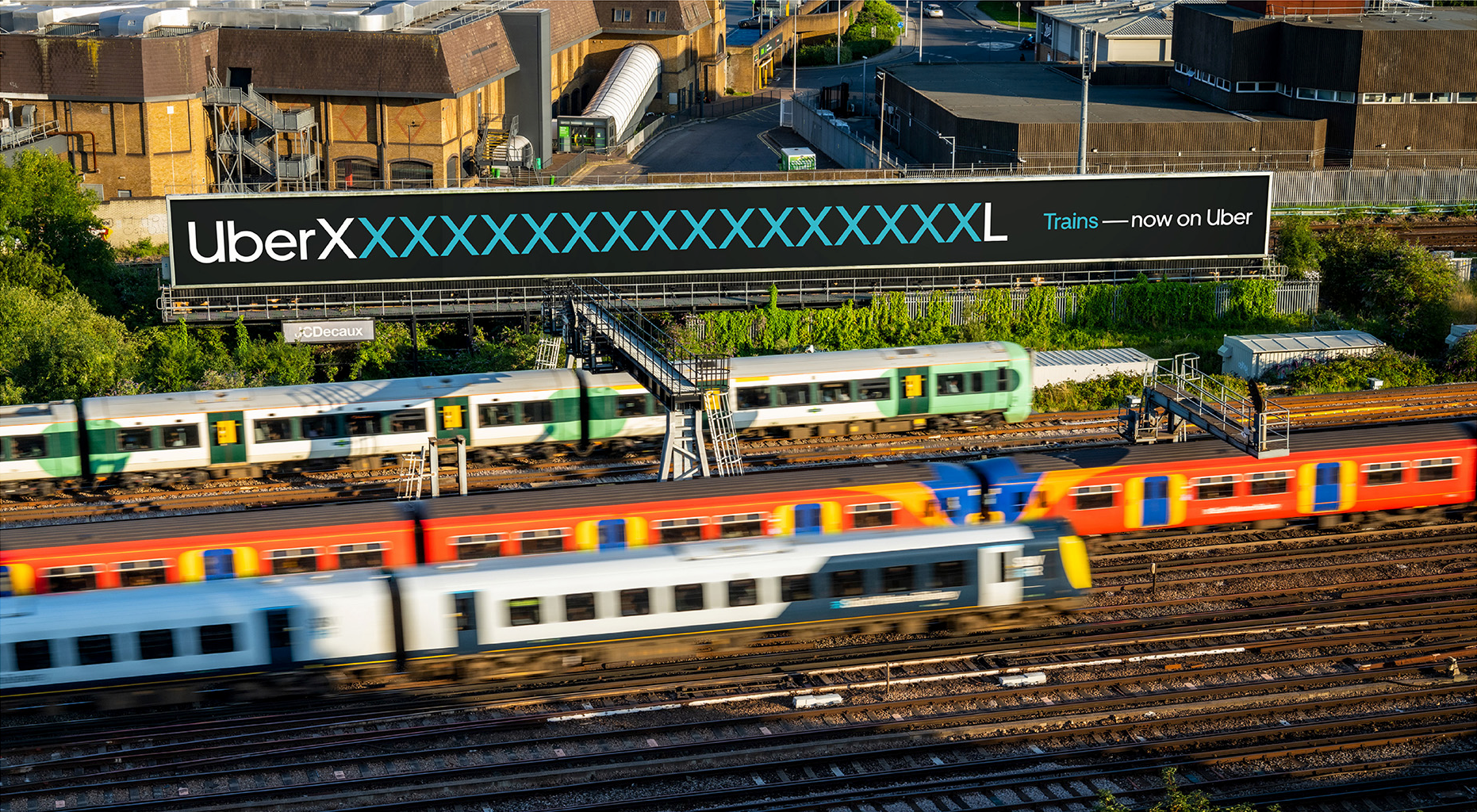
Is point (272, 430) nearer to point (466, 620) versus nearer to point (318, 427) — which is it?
point (318, 427)

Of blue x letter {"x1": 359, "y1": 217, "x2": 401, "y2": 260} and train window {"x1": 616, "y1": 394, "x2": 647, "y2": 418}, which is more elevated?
blue x letter {"x1": 359, "y1": 217, "x2": 401, "y2": 260}

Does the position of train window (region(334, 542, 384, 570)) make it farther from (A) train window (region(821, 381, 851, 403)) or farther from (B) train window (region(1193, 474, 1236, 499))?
(B) train window (region(1193, 474, 1236, 499))

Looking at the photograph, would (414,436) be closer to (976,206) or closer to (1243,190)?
(976,206)

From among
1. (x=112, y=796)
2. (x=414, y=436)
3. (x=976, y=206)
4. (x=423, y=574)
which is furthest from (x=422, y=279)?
(x=112, y=796)

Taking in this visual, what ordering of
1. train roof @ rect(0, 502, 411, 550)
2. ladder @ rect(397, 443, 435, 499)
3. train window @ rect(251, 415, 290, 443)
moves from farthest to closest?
train window @ rect(251, 415, 290, 443)
ladder @ rect(397, 443, 435, 499)
train roof @ rect(0, 502, 411, 550)

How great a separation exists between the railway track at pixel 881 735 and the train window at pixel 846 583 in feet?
4.29

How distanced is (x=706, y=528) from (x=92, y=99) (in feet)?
148

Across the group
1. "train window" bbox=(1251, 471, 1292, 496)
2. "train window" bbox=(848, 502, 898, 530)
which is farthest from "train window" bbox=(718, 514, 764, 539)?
"train window" bbox=(1251, 471, 1292, 496)

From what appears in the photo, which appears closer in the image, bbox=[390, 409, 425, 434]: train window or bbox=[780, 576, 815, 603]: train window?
bbox=[780, 576, 815, 603]: train window

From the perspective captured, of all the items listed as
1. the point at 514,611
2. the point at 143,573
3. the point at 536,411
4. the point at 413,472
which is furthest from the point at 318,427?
the point at 514,611

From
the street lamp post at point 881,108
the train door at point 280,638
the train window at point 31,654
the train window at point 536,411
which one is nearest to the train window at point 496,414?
the train window at point 536,411

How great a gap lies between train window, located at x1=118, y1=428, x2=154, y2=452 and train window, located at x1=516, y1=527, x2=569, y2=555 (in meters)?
12.9

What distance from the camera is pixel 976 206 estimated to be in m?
47.4

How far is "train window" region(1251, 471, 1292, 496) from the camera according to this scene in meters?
31.7
